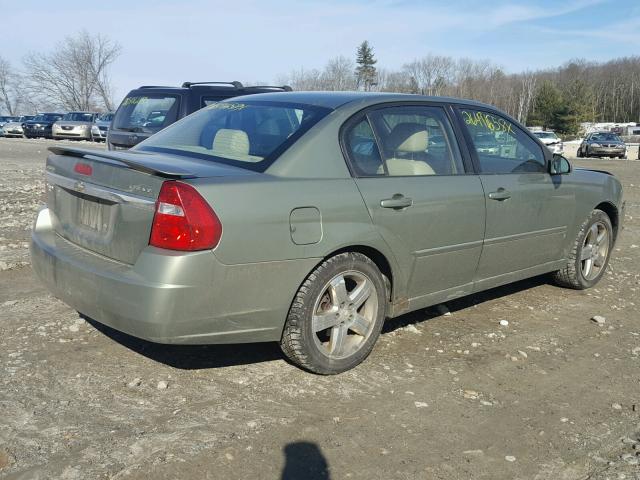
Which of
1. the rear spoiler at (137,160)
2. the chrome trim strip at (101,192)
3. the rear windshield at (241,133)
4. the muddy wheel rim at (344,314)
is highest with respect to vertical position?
the rear windshield at (241,133)

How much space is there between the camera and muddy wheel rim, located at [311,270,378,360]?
3654 millimetres

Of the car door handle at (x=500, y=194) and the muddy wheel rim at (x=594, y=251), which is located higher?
the car door handle at (x=500, y=194)

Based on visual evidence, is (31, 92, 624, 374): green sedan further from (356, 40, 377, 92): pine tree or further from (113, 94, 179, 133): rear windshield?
(356, 40, 377, 92): pine tree

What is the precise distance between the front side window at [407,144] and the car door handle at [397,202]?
0.17m

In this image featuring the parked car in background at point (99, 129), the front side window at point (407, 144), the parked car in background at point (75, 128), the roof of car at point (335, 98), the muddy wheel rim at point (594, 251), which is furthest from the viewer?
the parked car in background at point (75, 128)

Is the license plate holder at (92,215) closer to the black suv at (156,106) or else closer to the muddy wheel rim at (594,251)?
the muddy wheel rim at (594,251)

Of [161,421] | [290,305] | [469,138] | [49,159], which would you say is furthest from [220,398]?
[469,138]

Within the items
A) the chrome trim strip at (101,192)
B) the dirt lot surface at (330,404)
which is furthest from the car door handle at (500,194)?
the chrome trim strip at (101,192)

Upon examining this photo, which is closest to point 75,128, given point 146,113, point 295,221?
point 146,113

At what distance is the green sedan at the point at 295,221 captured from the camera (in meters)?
3.13

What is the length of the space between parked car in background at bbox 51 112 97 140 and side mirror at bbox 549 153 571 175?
31.2 meters

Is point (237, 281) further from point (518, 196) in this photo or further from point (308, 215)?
point (518, 196)

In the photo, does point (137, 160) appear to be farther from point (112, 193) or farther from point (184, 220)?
point (184, 220)

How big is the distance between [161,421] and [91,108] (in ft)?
248
